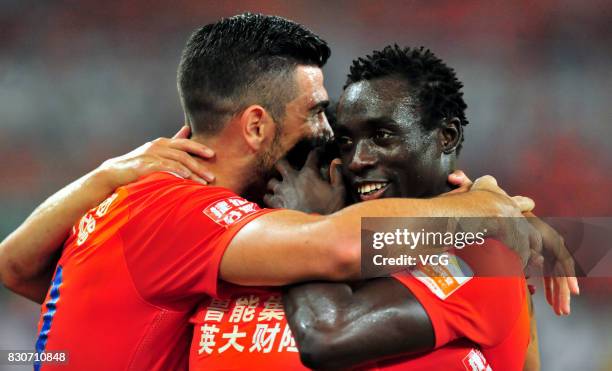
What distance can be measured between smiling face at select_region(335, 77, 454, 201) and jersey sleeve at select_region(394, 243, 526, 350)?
0.44 metres

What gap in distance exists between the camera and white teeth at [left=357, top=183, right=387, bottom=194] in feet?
9.09

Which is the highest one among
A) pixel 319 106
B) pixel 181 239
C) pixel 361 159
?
pixel 319 106

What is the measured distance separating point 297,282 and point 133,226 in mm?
595

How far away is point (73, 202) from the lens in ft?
9.12

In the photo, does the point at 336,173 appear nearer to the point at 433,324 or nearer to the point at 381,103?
the point at 381,103

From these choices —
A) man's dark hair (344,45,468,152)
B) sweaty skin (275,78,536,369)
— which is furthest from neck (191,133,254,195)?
man's dark hair (344,45,468,152)

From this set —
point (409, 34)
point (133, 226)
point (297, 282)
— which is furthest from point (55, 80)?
point (297, 282)

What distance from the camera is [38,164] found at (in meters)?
6.11

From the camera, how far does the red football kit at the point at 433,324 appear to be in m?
2.29

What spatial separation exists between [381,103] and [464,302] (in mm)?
783

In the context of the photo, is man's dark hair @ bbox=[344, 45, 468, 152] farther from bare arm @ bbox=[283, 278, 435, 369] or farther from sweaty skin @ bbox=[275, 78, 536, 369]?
bare arm @ bbox=[283, 278, 435, 369]

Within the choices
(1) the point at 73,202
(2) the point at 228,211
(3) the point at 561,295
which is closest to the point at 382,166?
(2) the point at 228,211

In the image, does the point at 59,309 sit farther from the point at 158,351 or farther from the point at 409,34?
the point at 409,34

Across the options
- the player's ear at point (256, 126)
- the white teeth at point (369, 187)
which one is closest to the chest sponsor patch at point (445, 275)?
the white teeth at point (369, 187)
